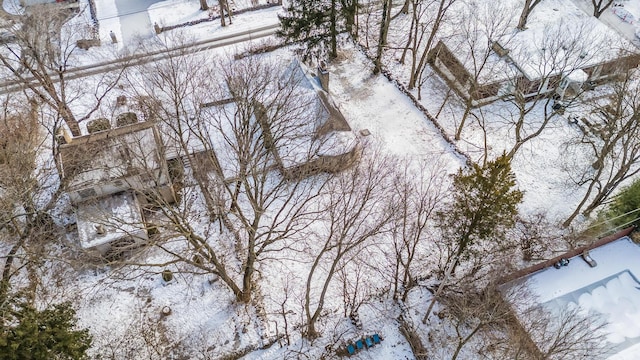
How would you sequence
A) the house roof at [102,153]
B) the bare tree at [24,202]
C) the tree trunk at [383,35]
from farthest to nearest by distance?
1. the tree trunk at [383,35]
2. the house roof at [102,153]
3. the bare tree at [24,202]

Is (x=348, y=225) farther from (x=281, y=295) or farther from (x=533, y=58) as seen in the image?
(x=533, y=58)

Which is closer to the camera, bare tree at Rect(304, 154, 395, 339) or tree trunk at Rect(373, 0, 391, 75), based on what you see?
bare tree at Rect(304, 154, 395, 339)

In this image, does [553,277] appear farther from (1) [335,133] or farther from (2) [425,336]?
(1) [335,133]

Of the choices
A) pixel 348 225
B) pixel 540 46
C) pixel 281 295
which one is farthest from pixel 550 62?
pixel 281 295

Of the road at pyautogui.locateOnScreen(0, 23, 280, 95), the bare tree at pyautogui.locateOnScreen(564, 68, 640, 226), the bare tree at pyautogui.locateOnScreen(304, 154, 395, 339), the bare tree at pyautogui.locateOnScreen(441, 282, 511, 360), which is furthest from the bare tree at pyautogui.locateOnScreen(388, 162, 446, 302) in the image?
the road at pyautogui.locateOnScreen(0, 23, 280, 95)

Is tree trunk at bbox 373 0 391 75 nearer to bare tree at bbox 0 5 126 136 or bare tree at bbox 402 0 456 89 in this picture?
bare tree at bbox 402 0 456 89

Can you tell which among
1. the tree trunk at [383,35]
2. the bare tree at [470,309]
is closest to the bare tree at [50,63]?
the tree trunk at [383,35]

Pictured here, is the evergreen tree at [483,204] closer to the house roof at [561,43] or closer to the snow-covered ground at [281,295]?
the snow-covered ground at [281,295]

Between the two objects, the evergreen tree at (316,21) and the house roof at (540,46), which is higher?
the evergreen tree at (316,21)
